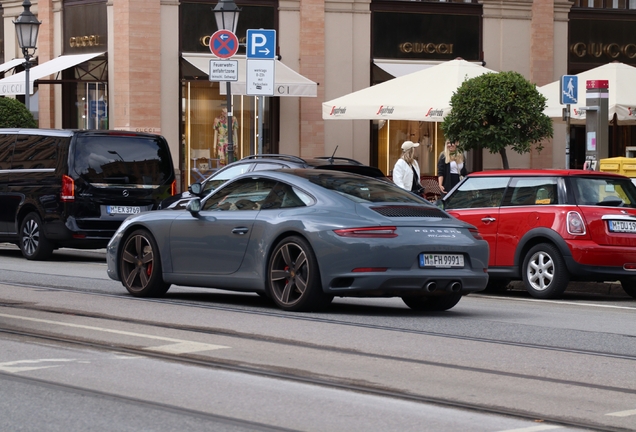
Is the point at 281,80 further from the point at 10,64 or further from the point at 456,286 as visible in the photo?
the point at 456,286

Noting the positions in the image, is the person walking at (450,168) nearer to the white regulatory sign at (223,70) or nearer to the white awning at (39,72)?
the white regulatory sign at (223,70)

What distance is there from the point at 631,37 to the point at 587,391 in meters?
26.6

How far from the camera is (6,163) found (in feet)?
62.9

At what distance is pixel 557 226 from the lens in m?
13.5

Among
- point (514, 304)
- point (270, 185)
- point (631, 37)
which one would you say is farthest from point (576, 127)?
point (270, 185)

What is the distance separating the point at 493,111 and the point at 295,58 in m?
10.2

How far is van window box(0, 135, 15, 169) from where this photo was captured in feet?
62.8

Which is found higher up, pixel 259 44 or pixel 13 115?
pixel 259 44

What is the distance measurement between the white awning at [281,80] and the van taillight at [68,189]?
1016 cm

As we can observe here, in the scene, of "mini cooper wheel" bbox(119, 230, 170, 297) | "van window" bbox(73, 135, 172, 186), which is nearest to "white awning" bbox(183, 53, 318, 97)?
"van window" bbox(73, 135, 172, 186)

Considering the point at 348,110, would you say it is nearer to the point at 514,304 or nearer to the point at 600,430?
the point at 514,304

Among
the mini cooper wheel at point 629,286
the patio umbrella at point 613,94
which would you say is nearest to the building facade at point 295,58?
the patio umbrella at point 613,94

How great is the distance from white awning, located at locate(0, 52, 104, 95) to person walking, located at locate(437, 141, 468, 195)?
38.4 feet

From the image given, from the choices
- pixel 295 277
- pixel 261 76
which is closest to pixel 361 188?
pixel 295 277
